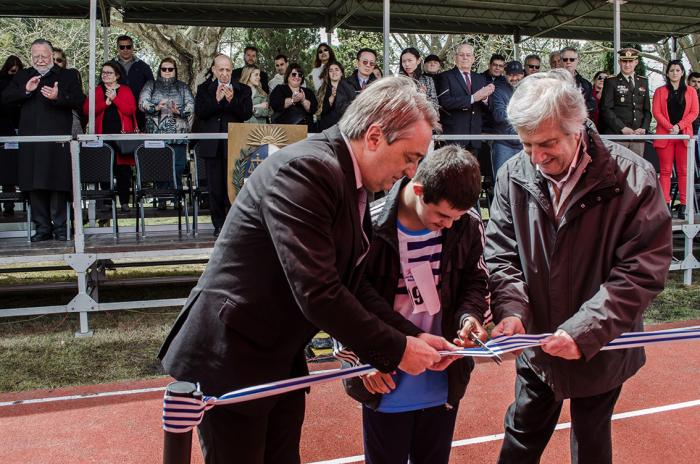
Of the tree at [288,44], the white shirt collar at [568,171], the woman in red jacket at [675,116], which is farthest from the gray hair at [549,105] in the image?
the tree at [288,44]

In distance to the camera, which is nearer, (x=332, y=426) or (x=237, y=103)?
(x=332, y=426)

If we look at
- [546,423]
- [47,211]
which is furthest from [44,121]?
[546,423]

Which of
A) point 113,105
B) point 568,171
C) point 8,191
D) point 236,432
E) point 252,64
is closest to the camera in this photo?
point 236,432

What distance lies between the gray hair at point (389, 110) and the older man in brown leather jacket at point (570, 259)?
60 cm

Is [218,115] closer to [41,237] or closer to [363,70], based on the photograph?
[363,70]

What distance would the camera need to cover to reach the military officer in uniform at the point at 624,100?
963 centimetres

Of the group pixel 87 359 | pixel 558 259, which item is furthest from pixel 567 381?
pixel 87 359

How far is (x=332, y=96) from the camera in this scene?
8.75 m

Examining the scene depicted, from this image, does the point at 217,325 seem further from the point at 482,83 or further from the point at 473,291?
the point at 482,83

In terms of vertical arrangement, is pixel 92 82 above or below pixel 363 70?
below

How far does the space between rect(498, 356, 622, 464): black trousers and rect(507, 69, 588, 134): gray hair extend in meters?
1.04

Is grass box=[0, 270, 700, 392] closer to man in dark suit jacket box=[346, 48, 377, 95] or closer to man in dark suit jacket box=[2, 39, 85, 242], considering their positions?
man in dark suit jacket box=[2, 39, 85, 242]

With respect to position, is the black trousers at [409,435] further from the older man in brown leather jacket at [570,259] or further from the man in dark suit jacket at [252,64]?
the man in dark suit jacket at [252,64]

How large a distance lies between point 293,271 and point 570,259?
1.25 metres
